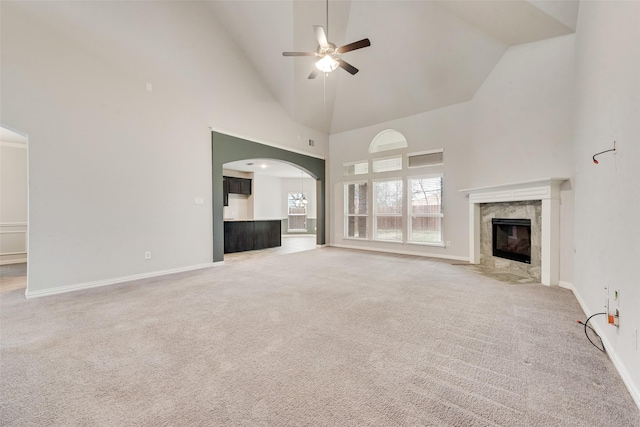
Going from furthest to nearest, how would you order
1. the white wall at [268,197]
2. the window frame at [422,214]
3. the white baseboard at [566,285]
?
the white wall at [268,197], the window frame at [422,214], the white baseboard at [566,285]

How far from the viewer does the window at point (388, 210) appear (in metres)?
6.87

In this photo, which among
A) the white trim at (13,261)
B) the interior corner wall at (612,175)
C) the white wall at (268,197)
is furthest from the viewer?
the white wall at (268,197)

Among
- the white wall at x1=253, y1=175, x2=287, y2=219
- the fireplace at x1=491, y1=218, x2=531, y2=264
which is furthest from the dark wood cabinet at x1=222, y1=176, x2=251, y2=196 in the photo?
the fireplace at x1=491, y1=218, x2=531, y2=264

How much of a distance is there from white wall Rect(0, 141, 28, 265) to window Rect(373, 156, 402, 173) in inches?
337

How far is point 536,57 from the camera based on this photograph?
4.07 metres

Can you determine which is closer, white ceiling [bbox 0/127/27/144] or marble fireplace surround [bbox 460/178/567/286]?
marble fireplace surround [bbox 460/178/567/286]

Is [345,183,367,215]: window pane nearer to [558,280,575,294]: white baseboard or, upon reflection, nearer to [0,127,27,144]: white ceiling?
[558,280,575,294]: white baseboard

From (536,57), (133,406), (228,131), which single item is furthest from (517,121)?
(133,406)

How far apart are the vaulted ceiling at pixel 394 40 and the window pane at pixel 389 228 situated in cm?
275

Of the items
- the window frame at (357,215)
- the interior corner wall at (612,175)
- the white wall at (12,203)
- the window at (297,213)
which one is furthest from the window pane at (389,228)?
the white wall at (12,203)

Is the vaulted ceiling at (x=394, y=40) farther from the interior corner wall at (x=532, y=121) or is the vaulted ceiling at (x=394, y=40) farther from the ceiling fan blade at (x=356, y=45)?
the ceiling fan blade at (x=356, y=45)

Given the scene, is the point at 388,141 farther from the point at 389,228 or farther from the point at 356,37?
the point at 356,37

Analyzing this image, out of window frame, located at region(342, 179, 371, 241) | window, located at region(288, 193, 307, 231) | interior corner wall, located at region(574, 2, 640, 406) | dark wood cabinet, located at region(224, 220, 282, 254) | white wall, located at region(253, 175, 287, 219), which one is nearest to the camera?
interior corner wall, located at region(574, 2, 640, 406)

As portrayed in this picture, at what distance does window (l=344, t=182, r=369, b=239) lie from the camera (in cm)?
761
